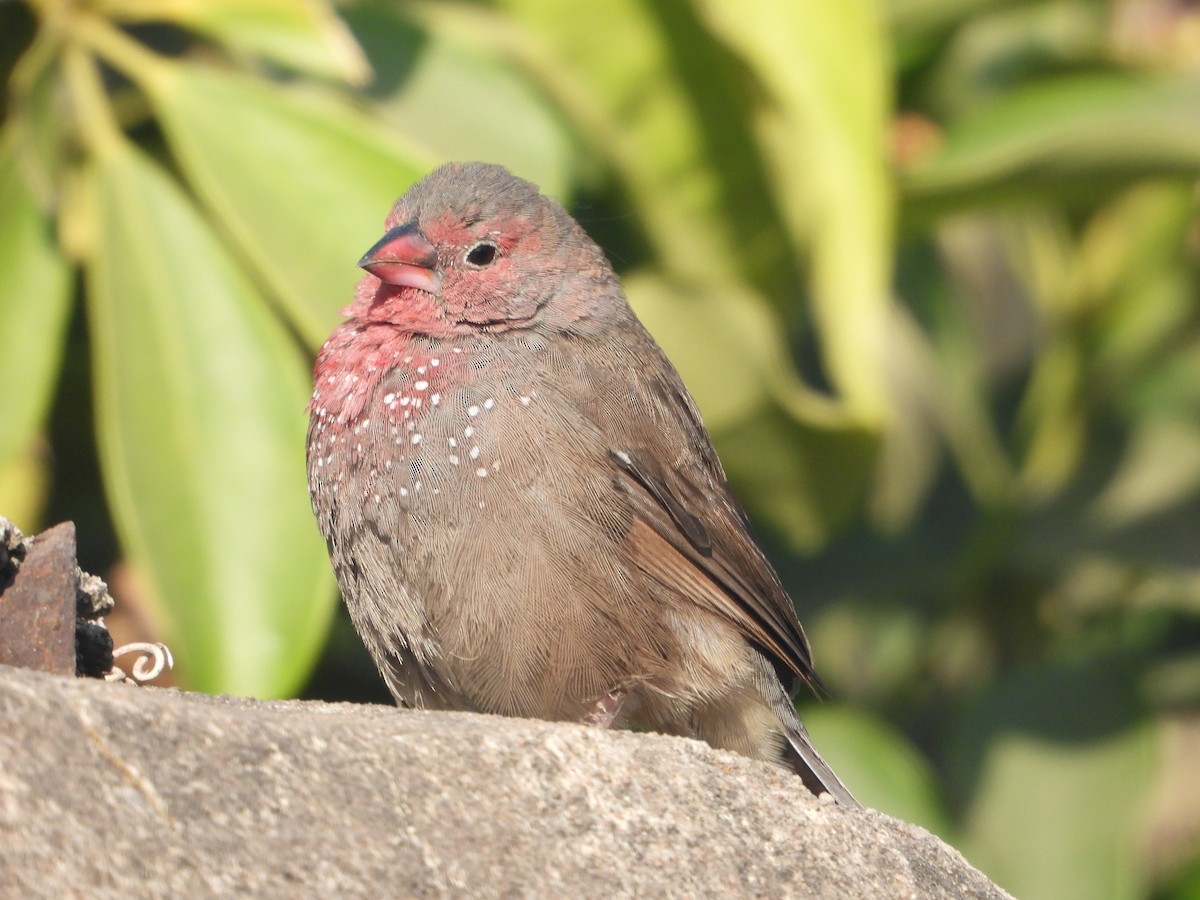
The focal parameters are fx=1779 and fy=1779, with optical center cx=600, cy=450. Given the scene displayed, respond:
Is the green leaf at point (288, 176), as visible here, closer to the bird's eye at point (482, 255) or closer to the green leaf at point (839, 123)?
the bird's eye at point (482, 255)

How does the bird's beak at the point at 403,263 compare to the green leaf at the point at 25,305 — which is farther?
the green leaf at the point at 25,305

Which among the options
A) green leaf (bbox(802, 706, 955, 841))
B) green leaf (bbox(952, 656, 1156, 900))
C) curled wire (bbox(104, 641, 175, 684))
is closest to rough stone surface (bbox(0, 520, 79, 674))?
curled wire (bbox(104, 641, 175, 684))

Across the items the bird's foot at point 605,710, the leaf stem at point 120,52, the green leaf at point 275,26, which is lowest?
the bird's foot at point 605,710

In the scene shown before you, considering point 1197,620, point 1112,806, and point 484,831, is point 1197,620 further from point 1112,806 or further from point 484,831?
point 484,831

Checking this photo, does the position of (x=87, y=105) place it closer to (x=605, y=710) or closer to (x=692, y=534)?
(x=692, y=534)

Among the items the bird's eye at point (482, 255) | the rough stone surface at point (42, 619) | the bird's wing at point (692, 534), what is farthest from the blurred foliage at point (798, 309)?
the rough stone surface at point (42, 619)

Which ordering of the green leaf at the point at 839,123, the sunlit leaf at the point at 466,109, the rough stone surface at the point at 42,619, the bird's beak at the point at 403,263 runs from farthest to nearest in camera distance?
the sunlit leaf at the point at 466,109 → the green leaf at the point at 839,123 → the bird's beak at the point at 403,263 → the rough stone surface at the point at 42,619

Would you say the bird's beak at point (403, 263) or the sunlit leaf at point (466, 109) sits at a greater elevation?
the sunlit leaf at point (466, 109)
